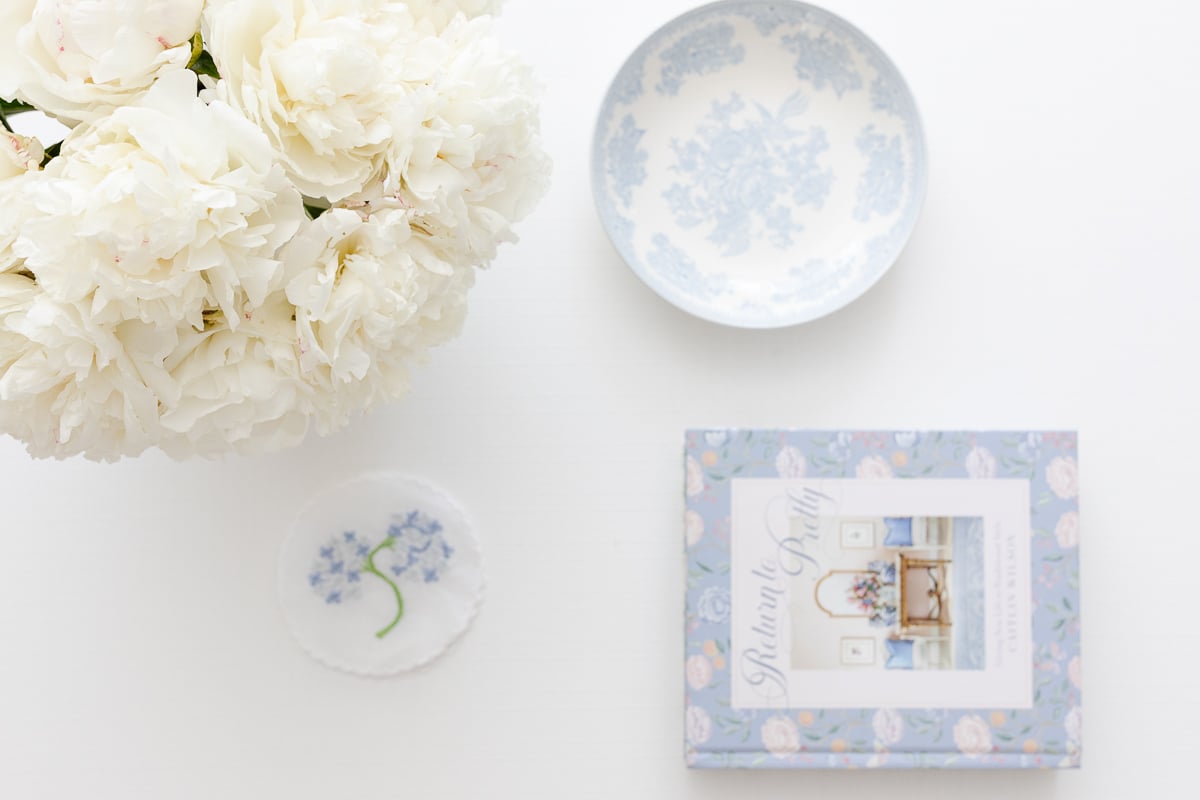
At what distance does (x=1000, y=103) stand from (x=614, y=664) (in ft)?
2.07

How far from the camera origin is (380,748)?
2.92 ft

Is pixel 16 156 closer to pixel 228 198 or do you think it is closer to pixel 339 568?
pixel 228 198

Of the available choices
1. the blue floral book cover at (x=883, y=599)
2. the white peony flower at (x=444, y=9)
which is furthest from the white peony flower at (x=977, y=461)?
the white peony flower at (x=444, y=9)

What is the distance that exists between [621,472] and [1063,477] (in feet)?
1.29

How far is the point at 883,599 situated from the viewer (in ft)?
2.85

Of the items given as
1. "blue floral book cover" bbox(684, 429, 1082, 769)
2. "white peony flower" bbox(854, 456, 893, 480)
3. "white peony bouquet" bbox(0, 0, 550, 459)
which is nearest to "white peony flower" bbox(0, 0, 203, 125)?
"white peony bouquet" bbox(0, 0, 550, 459)

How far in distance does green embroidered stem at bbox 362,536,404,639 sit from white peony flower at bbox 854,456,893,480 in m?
0.42

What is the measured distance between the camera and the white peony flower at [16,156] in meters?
0.54

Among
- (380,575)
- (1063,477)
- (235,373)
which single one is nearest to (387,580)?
(380,575)

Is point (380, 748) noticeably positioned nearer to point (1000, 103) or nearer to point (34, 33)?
point (34, 33)

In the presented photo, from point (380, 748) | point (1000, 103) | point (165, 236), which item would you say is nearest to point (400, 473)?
point (380, 748)

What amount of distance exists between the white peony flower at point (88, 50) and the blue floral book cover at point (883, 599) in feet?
1.68

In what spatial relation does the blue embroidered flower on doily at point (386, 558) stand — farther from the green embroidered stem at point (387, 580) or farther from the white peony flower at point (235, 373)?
the white peony flower at point (235, 373)

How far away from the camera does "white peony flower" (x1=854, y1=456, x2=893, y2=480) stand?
0.87 metres
